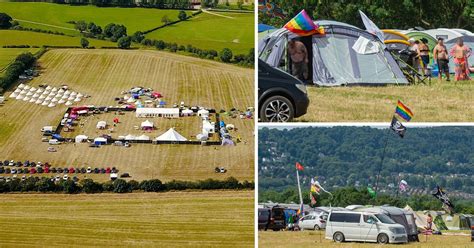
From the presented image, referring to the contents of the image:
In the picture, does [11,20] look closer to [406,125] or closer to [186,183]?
[186,183]

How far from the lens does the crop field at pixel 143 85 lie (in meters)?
46.7

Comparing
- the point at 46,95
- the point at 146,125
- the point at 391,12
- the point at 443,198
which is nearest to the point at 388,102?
the point at 443,198

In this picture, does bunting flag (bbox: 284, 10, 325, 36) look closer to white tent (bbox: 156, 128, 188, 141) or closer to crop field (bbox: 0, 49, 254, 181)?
crop field (bbox: 0, 49, 254, 181)

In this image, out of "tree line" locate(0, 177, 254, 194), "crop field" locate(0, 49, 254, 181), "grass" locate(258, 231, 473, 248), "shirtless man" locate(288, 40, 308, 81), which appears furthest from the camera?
"crop field" locate(0, 49, 254, 181)

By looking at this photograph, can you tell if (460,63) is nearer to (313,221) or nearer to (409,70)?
(409,70)

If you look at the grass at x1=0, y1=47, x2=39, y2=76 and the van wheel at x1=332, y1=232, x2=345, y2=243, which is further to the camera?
the grass at x1=0, y1=47, x2=39, y2=76

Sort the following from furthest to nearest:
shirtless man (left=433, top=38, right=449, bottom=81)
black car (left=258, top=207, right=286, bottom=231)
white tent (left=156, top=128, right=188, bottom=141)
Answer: white tent (left=156, top=128, right=188, bottom=141) → shirtless man (left=433, top=38, right=449, bottom=81) → black car (left=258, top=207, right=286, bottom=231)

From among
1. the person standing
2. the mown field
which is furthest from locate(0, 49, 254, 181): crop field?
the person standing

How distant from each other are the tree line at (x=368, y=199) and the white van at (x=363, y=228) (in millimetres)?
281

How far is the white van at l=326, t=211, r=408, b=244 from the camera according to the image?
10906 mm

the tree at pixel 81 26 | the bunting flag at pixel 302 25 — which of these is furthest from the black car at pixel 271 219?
the tree at pixel 81 26

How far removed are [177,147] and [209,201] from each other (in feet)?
32.5

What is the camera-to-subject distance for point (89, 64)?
67.0 meters

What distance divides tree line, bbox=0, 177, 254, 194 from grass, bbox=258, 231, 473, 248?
30458 millimetres
